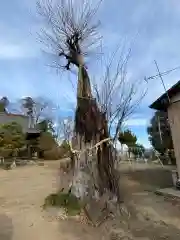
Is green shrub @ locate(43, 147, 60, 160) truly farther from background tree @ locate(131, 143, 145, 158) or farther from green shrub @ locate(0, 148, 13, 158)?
background tree @ locate(131, 143, 145, 158)

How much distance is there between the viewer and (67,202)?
614cm

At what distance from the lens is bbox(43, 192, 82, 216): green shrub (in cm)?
598

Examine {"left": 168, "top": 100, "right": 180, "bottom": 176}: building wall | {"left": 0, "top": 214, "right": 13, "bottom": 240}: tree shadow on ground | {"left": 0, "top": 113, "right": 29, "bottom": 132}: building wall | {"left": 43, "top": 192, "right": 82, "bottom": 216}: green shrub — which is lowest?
{"left": 0, "top": 214, "right": 13, "bottom": 240}: tree shadow on ground

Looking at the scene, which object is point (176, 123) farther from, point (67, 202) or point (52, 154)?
point (52, 154)

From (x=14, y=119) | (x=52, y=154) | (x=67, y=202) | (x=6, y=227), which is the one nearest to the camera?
(x=6, y=227)

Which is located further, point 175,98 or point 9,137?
point 9,137

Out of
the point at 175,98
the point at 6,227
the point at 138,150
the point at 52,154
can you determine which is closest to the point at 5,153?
the point at 52,154

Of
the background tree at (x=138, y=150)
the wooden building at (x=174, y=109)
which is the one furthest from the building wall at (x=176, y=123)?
the background tree at (x=138, y=150)

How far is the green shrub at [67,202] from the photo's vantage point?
5.98 metres

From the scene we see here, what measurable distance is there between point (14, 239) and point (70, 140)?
2.84 metres

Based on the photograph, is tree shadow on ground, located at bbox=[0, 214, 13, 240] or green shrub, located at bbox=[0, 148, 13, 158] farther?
green shrub, located at bbox=[0, 148, 13, 158]

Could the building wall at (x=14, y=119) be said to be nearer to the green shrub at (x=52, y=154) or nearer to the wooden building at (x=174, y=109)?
the green shrub at (x=52, y=154)

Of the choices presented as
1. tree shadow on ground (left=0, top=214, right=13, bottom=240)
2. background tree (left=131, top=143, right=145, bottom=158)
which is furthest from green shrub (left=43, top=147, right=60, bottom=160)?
tree shadow on ground (left=0, top=214, right=13, bottom=240)

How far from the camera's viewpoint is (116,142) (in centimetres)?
690
